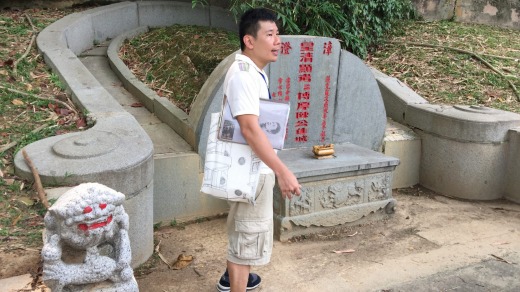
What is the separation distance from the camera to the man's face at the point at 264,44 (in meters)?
3.27

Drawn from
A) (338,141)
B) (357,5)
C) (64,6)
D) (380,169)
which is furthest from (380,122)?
(64,6)

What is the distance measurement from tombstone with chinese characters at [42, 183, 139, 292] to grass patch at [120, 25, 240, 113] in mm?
3367

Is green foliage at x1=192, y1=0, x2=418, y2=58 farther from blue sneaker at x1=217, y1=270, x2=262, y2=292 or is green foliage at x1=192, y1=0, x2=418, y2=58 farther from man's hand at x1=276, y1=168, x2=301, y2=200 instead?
man's hand at x1=276, y1=168, x2=301, y2=200

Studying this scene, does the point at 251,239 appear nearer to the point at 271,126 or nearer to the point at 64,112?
the point at 271,126

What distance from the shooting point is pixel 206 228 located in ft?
17.1

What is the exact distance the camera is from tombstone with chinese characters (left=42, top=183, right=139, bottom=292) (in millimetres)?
2566

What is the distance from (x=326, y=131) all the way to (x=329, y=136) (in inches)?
2.8

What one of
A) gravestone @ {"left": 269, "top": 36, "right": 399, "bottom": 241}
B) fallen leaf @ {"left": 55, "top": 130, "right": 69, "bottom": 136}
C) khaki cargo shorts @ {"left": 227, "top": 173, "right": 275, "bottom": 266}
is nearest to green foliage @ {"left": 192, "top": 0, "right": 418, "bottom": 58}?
gravestone @ {"left": 269, "top": 36, "right": 399, "bottom": 241}

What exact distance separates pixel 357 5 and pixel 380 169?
286 centimetres

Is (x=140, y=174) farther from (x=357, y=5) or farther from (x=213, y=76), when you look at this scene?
(x=357, y=5)

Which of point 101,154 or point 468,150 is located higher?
point 101,154

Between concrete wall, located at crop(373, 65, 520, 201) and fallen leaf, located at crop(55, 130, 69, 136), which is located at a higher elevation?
fallen leaf, located at crop(55, 130, 69, 136)

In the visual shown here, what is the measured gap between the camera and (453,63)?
25.8 feet

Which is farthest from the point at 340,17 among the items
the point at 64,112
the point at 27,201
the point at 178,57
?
the point at 27,201
